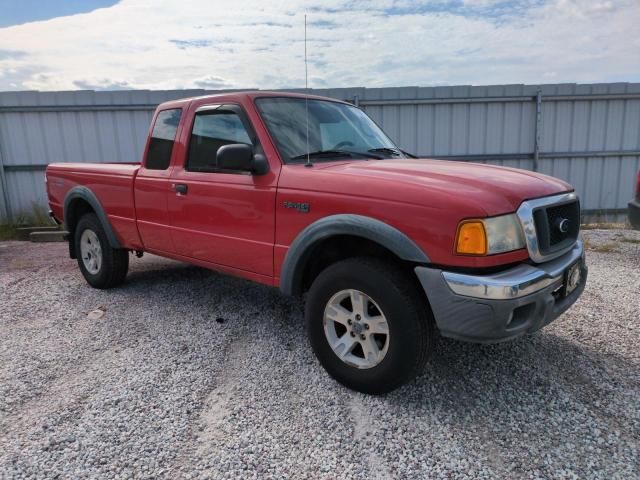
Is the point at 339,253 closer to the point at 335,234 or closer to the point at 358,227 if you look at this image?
the point at 335,234

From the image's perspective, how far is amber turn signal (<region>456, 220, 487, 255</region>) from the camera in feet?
7.84

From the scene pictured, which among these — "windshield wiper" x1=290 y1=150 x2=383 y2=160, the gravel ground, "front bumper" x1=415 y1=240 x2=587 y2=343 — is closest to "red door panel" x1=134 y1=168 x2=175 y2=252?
the gravel ground

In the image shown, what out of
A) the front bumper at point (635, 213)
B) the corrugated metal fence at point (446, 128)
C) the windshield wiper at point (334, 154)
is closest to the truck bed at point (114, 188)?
the windshield wiper at point (334, 154)

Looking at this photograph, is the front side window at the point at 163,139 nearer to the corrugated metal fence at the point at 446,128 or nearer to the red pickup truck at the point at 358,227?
the red pickup truck at the point at 358,227

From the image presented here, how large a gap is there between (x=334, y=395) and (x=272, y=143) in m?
1.80

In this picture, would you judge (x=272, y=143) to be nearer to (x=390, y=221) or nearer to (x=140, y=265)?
(x=390, y=221)

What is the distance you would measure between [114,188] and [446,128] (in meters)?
6.84

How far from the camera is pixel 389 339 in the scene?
8.71 ft

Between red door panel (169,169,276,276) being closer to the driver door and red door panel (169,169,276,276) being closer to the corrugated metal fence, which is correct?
the driver door

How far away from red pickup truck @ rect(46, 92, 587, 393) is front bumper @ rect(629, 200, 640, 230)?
3.19 meters

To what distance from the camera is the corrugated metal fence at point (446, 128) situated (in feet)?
29.6

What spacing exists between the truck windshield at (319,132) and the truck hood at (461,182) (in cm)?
26

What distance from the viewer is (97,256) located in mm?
5172

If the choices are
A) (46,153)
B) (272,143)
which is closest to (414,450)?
(272,143)
